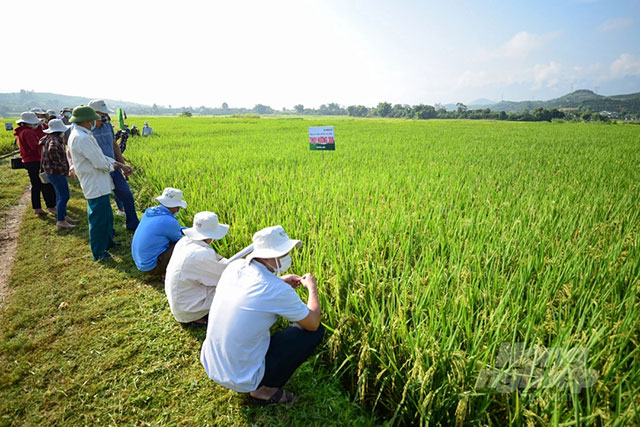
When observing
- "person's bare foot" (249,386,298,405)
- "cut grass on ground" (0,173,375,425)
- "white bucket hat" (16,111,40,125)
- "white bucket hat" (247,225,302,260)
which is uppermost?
"white bucket hat" (16,111,40,125)

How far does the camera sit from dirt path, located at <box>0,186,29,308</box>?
10.9ft

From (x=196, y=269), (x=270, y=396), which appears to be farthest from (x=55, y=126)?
(x=270, y=396)

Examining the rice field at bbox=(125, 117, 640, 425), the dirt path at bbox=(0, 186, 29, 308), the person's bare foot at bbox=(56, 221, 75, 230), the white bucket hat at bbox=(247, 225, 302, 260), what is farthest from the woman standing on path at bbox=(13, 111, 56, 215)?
the white bucket hat at bbox=(247, 225, 302, 260)

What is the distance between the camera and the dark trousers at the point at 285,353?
1.81 meters

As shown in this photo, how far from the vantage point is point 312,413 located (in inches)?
70.2

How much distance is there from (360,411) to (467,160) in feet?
22.2

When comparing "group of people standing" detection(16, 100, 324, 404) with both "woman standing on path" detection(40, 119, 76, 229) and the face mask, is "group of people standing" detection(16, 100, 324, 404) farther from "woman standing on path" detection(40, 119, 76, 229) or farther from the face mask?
"woman standing on path" detection(40, 119, 76, 229)

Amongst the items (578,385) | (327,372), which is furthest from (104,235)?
(578,385)

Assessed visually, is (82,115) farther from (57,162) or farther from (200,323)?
(200,323)

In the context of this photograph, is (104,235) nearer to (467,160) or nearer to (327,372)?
(327,372)

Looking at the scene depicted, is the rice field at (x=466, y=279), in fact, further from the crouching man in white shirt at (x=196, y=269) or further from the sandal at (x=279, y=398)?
the crouching man in white shirt at (x=196, y=269)

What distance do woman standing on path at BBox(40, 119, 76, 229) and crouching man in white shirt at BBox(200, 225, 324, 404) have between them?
4345 millimetres

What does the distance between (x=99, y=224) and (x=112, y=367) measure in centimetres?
215

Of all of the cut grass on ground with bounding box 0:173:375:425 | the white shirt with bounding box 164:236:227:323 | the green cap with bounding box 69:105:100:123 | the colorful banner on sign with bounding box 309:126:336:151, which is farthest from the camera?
the colorful banner on sign with bounding box 309:126:336:151
